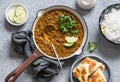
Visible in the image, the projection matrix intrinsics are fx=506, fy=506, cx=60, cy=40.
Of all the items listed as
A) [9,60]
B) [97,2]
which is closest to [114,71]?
[97,2]

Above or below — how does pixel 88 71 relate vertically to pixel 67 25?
below

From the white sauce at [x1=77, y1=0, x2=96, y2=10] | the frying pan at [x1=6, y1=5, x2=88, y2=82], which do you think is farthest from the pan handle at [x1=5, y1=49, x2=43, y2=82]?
the white sauce at [x1=77, y1=0, x2=96, y2=10]

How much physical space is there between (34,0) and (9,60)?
0.29 m

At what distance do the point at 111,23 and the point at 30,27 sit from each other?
351 millimetres

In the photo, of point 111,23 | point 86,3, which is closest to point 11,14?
point 86,3

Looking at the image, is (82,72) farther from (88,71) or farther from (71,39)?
(71,39)

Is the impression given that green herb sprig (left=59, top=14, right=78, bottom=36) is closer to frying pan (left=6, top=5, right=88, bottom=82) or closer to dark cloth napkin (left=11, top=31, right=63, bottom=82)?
frying pan (left=6, top=5, right=88, bottom=82)

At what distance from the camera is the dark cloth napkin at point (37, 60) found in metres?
2.12

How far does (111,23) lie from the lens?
2184 millimetres

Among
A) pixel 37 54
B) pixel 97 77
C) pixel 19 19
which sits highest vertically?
pixel 19 19

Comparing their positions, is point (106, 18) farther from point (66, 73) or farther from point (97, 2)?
point (66, 73)

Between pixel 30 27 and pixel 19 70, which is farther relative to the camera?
pixel 30 27

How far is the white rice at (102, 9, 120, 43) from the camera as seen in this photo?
2170 mm

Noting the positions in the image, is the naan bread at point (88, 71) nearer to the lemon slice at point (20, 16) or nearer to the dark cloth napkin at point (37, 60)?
the dark cloth napkin at point (37, 60)
